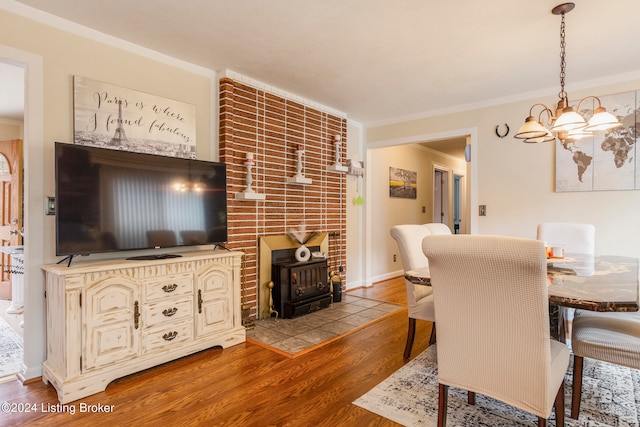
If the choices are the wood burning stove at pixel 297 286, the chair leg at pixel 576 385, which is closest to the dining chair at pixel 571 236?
the chair leg at pixel 576 385

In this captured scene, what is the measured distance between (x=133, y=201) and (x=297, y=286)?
5.99ft

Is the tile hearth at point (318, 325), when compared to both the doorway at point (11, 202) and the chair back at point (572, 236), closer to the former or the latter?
the chair back at point (572, 236)

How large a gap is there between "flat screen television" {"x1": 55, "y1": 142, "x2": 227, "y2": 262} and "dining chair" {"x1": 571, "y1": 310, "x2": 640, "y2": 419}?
257cm

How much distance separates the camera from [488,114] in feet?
13.3

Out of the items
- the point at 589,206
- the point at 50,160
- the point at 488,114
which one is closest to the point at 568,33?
the point at 488,114

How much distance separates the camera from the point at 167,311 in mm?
2461

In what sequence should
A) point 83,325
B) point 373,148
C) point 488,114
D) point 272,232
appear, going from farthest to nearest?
point 373,148 → point 488,114 → point 272,232 → point 83,325

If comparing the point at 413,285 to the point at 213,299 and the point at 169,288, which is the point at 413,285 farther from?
the point at 169,288

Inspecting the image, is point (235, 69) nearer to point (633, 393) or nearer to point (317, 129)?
point (317, 129)

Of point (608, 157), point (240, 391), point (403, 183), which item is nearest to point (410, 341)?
point (240, 391)

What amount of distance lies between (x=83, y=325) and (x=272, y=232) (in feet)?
6.42

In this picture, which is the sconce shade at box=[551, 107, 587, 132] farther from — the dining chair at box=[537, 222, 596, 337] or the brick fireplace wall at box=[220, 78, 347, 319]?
the brick fireplace wall at box=[220, 78, 347, 319]

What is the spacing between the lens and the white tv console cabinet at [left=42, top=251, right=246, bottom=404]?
2.05 meters

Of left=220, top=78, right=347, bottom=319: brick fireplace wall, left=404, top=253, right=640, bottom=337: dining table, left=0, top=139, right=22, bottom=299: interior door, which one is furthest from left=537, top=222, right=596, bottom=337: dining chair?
left=0, top=139, right=22, bottom=299: interior door
